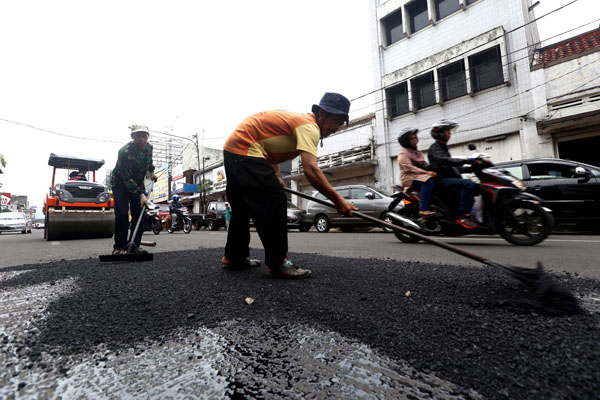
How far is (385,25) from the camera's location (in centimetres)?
1681

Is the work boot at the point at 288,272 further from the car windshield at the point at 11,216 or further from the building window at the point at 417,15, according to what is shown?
the car windshield at the point at 11,216

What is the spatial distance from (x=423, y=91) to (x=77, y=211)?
47.8ft

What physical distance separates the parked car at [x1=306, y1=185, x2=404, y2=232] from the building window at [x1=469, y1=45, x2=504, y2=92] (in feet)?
23.7

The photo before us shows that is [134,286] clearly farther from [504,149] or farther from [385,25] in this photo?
[385,25]

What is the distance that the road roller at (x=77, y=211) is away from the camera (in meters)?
7.49

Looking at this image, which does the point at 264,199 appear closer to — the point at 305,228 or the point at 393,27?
the point at 305,228

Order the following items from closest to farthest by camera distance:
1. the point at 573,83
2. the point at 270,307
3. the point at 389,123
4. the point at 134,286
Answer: the point at 270,307 → the point at 134,286 → the point at 573,83 → the point at 389,123

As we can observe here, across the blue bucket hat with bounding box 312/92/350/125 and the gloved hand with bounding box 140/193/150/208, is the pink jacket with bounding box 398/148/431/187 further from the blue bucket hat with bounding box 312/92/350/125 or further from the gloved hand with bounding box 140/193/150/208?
the gloved hand with bounding box 140/193/150/208

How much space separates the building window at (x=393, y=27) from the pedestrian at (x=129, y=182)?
16.1m

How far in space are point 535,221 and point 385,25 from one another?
1584 cm

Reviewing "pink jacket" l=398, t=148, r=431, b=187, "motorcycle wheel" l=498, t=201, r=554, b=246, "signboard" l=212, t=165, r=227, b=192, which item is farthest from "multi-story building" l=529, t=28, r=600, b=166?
"signboard" l=212, t=165, r=227, b=192

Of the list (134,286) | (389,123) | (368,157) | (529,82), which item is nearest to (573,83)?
(529,82)

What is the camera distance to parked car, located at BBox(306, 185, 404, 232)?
9633 mm

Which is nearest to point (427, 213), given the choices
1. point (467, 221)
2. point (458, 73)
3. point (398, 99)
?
point (467, 221)
